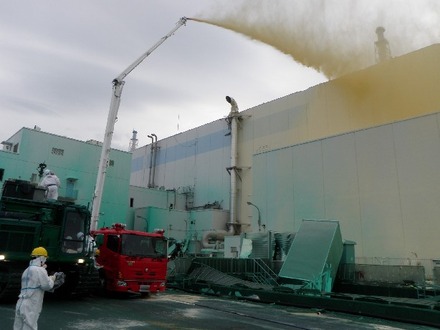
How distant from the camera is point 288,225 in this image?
90.5 ft

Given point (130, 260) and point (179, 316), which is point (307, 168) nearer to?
point (130, 260)

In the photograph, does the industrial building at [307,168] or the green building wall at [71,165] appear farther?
the green building wall at [71,165]

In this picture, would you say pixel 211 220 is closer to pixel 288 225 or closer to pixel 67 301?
pixel 288 225

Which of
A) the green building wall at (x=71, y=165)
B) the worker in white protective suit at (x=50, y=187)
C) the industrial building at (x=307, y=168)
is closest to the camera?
the worker in white protective suit at (x=50, y=187)

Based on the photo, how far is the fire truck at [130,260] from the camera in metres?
13.7

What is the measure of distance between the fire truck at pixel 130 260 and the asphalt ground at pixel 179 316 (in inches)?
23.5

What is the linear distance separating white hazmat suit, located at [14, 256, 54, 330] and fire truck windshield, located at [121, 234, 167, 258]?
7811 mm

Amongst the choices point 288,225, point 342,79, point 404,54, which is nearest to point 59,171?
point 288,225

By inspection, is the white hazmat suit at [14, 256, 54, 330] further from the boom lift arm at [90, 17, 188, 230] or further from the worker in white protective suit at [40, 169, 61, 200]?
the boom lift arm at [90, 17, 188, 230]

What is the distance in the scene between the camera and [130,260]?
1384 cm

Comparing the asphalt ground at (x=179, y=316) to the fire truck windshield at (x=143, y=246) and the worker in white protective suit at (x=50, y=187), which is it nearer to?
the fire truck windshield at (x=143, y=246)

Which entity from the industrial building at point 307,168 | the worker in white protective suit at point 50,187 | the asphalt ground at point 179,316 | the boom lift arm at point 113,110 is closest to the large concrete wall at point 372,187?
the industrial building at point 307,168

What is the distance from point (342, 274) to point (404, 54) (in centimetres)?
1848

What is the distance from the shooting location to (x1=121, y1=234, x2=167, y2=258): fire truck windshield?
14070 mm
